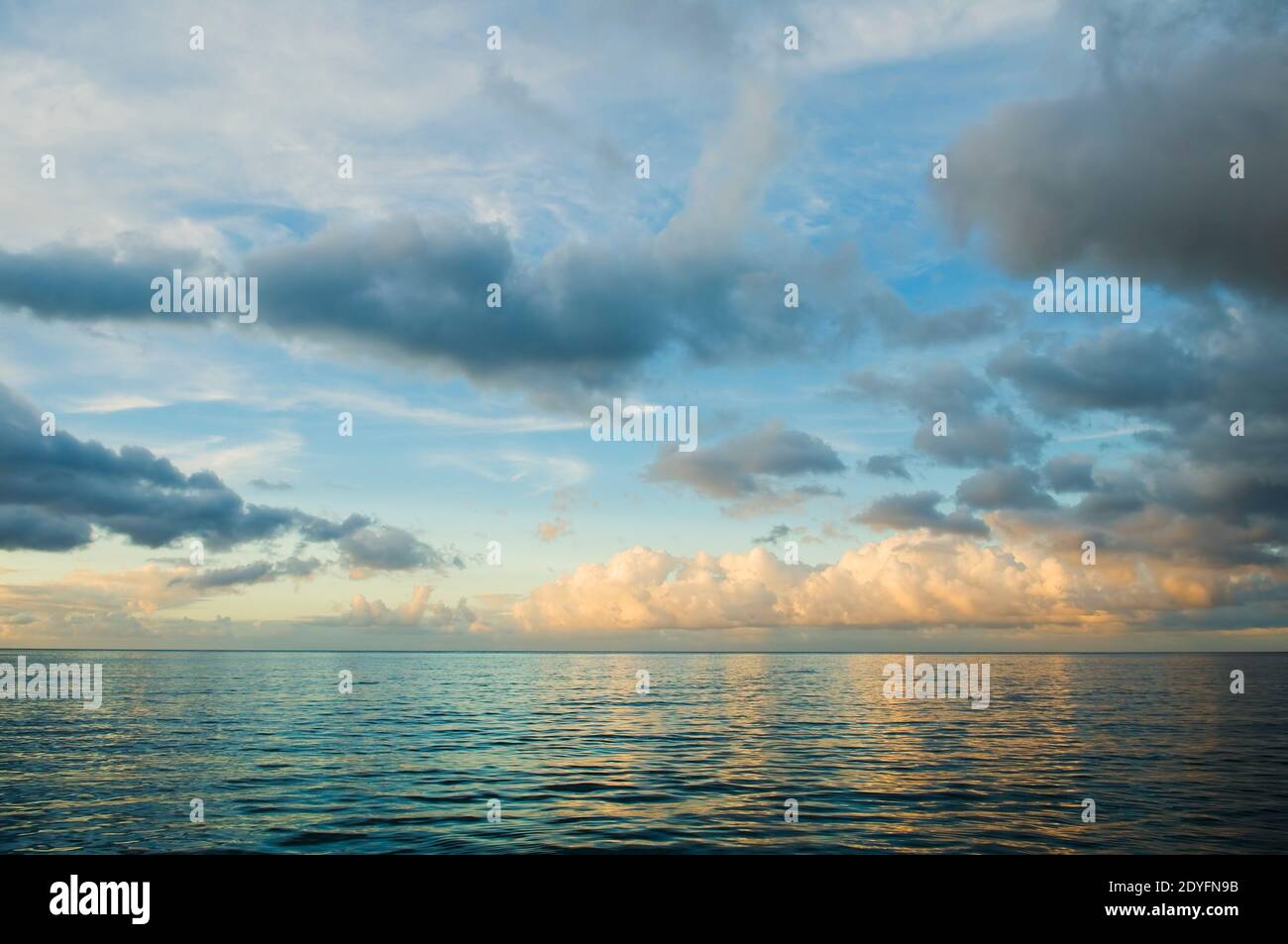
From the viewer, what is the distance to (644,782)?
121ft

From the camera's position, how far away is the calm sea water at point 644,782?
87.9 feet

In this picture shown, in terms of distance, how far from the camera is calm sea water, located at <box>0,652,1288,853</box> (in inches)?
1055

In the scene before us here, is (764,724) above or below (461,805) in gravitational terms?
below

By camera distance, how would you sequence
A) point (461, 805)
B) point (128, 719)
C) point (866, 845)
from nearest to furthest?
1. point (866, 845)
2. point (461, 805)
3. point (128, 719)

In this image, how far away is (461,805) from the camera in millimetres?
31828

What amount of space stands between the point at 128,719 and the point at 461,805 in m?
56.0

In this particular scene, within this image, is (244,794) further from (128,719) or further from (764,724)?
(128,719)
